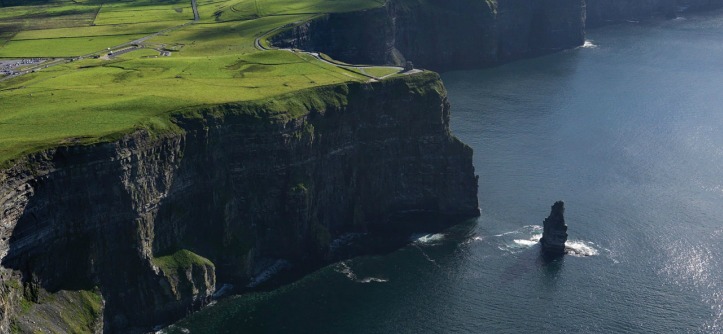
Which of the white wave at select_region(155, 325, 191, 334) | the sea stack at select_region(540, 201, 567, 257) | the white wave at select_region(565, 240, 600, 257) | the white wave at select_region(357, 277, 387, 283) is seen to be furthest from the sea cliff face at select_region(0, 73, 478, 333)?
the white wave at select_region(565, 240, 600, 257)

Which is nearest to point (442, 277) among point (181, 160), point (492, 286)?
point (492, 286)

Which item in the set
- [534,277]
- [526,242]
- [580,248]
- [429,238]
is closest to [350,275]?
[429,238]

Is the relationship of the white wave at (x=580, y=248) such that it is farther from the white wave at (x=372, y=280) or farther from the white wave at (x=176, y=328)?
the white wave at (x=176, y=328)

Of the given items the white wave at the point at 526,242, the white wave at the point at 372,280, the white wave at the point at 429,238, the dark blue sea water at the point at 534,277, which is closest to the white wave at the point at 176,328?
the dark blue sea water at the point at 534,277

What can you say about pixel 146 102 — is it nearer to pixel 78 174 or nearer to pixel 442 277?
pixel 78 174

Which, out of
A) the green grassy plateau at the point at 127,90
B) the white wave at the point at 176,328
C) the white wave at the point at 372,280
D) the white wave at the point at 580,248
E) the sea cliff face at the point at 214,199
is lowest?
the white wave at the point at 580,248

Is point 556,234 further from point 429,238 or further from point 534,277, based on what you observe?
point 429,238
